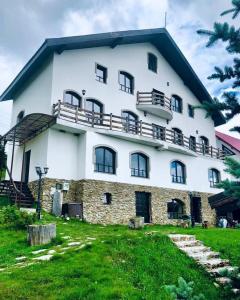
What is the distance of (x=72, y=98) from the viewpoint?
2091cm

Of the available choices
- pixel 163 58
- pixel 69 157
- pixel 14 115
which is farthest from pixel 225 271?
pixel 163 58

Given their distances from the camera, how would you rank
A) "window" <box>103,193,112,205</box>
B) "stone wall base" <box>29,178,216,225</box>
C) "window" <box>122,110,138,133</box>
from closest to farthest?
"stone wall base" <box>29,178,216,225</box>
"window" <box>103,193,112,205</box>
"window" <box>122,110,138,133</box>

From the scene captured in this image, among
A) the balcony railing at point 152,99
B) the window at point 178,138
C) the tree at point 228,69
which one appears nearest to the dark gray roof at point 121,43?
the window at point 178,138

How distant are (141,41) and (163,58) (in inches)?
119

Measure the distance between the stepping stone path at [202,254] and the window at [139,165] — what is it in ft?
34.5

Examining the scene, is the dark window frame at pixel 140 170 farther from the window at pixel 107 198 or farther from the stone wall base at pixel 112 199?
the window at pixel 107 198

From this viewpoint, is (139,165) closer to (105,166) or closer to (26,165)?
(105,166)

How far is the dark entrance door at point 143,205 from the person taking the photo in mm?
21219

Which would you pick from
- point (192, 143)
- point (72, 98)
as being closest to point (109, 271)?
point (72, 98)

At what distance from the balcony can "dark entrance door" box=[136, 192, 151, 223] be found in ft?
21.8

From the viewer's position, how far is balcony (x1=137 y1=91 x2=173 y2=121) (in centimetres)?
2436

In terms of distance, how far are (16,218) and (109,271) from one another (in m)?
7.29

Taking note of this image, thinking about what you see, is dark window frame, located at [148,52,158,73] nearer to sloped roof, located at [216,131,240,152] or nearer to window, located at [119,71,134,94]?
window, located at [119,71,134,94]

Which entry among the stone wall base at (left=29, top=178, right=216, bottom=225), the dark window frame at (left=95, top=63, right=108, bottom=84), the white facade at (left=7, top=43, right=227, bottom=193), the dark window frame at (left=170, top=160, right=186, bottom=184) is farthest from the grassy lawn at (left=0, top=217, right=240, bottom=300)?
the dark window frame at (left=95, top=63, right=108, bottom=84)
